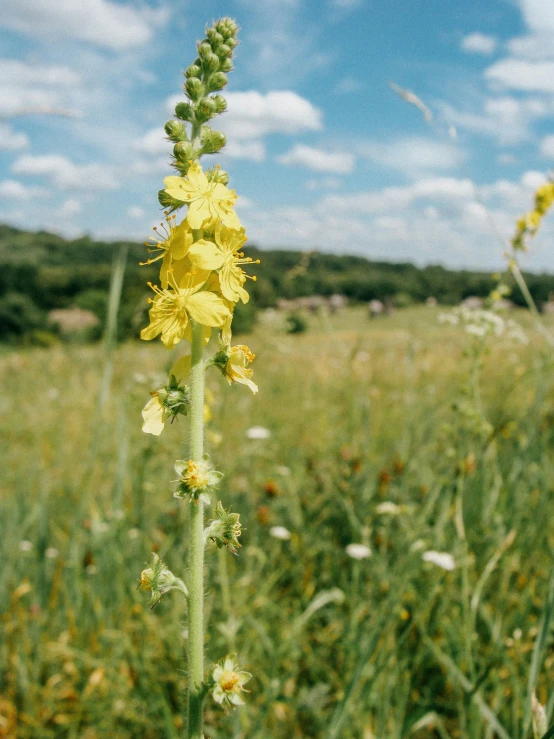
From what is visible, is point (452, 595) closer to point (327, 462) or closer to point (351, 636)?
point (351, 636)

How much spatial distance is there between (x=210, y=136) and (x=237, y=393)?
5929 mm

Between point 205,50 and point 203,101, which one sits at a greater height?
point 205,50

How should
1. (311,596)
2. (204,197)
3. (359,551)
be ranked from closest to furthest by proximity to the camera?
(204,197) < (359,551) < (311,596)

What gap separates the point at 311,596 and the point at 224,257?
3000 mm

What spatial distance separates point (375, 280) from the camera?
1095 inches

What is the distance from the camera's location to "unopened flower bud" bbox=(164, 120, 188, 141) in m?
1.66

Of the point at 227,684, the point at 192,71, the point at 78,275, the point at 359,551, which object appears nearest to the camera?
the point at 227,684

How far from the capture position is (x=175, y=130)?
167 cm

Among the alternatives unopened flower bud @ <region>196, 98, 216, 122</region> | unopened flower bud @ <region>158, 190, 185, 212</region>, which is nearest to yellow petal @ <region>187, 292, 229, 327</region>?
unopened flower bud @ <region>158, 190, 185, 212</region>

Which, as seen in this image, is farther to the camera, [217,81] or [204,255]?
[217,81]

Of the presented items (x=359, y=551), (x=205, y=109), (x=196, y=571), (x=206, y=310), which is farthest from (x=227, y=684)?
(x=359, y=551)

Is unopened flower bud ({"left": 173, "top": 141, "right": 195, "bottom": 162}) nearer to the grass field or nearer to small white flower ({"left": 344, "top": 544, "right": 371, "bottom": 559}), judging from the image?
the grass field

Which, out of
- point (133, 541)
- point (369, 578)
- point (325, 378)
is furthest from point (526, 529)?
point (325, 378)

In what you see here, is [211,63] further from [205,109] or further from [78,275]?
[78,275]
